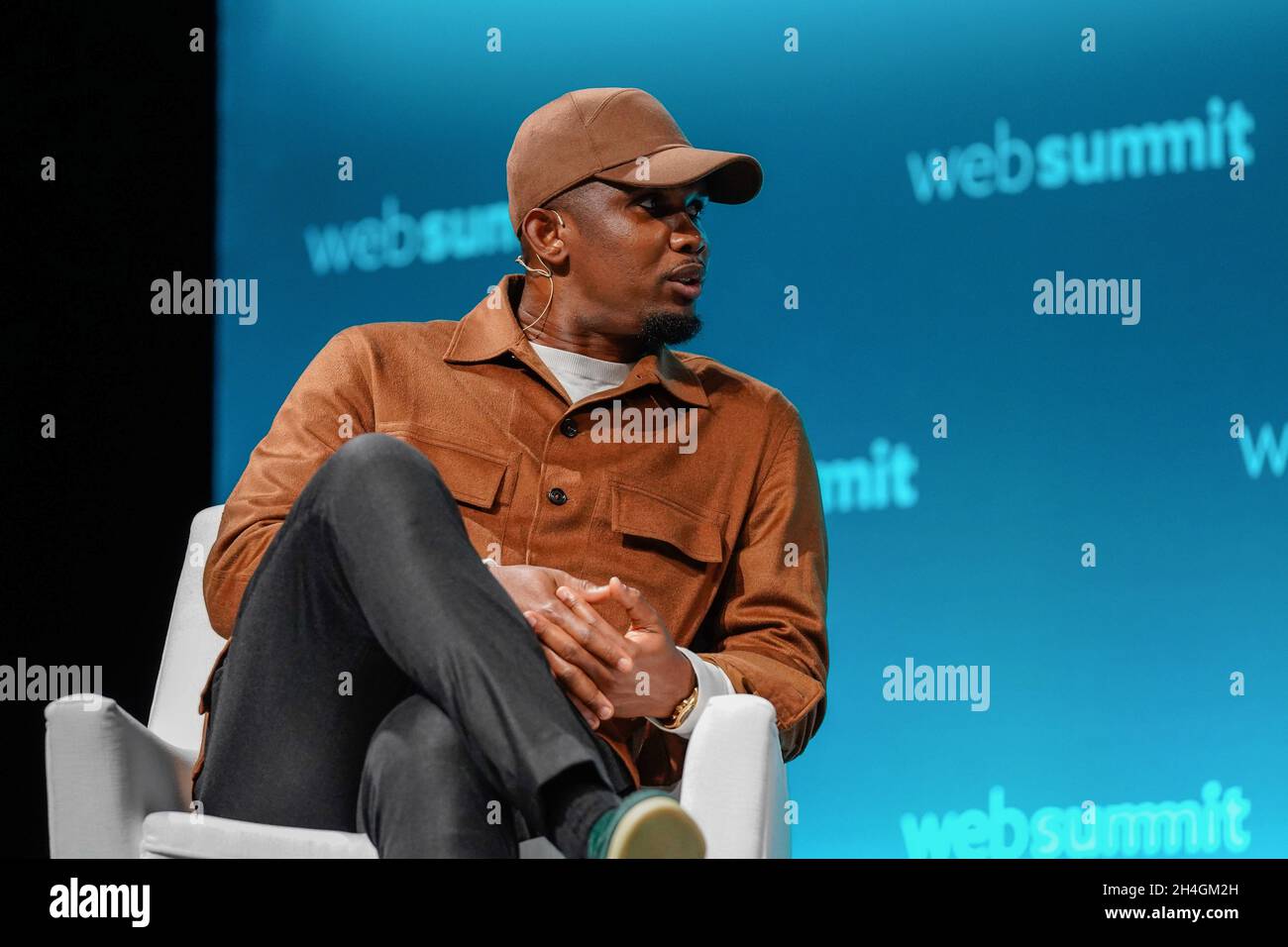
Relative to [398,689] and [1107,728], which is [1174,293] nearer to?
[1107,728]

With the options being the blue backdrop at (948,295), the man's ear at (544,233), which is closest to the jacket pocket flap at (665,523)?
the man's ear at (544,233)

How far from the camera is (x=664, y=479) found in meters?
2.16

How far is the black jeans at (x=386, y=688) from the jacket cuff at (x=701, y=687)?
0.40ft

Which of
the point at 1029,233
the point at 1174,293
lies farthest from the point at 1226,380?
the point at 1029,233

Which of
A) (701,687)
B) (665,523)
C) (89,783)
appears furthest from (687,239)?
(89,783)

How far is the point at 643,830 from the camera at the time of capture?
4.68 feet

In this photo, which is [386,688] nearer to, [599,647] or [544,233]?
[599,647]

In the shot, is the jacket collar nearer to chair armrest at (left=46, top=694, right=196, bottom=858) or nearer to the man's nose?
the man's nose

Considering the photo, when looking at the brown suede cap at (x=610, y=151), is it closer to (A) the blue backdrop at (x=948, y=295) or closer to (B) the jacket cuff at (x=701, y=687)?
(B) the jacket cuff at (x=701, y=687)

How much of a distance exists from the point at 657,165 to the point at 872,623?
48.6 inches

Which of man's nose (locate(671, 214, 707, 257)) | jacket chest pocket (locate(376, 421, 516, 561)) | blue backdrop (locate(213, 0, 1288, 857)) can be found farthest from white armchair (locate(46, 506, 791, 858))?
blue backdrop (locate(213, 0, 1288, 857))

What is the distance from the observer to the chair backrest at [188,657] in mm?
2236

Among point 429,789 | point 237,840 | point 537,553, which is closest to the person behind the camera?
point 429,789

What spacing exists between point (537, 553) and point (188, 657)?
581 millimetres
